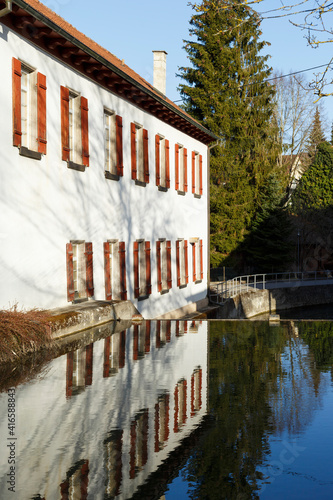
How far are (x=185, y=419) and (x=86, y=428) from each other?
3.27ft

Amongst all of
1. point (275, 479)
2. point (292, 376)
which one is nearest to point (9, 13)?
point (292, 376)

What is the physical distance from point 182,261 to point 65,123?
12.2m

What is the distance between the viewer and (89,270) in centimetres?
1593

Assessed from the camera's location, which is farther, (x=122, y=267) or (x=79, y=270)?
(x=122, y=267)

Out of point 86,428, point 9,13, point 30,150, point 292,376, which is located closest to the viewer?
point 86,428

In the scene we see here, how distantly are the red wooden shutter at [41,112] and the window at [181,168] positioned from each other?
11814mm

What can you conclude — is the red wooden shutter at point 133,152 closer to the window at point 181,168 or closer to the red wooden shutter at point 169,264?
the red wooden shutter at point 169,264

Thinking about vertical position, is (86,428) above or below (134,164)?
below

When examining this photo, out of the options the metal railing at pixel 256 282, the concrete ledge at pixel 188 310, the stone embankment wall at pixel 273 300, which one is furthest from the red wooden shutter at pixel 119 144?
the metal railing at pixel 256 282

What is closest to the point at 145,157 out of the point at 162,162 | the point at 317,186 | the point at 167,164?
the point at 162,162

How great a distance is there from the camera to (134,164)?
19656 millimetres

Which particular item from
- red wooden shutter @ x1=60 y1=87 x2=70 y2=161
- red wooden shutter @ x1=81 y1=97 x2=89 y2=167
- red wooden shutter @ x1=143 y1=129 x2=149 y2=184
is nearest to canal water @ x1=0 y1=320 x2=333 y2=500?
red wooden shutter @ x1=60 y1=87 x2=70 y2=161

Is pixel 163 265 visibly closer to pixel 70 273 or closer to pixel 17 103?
pixel 70 273

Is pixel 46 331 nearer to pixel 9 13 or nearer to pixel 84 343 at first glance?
pixel 84 343
